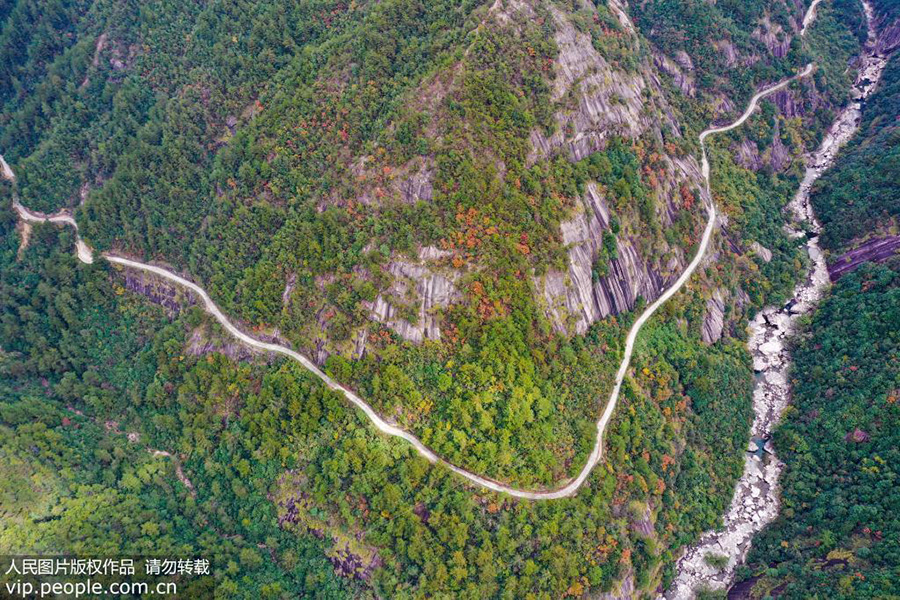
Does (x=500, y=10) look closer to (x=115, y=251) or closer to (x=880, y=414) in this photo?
(x=115, y=251)

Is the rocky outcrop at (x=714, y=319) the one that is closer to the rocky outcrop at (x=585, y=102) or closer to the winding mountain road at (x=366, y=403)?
the winding mountain road at (x=366, y=403)

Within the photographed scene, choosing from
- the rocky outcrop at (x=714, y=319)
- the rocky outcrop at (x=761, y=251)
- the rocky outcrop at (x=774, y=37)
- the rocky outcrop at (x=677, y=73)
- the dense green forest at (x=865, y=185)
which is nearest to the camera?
the rocky outcrop at (x=714, y=319)

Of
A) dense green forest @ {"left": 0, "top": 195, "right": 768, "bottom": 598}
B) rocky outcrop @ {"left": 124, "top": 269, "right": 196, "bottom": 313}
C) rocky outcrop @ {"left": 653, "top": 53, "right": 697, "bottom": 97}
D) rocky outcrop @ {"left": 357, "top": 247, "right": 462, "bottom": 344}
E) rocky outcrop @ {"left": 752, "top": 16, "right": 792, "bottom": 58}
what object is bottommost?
dense green forest @ {"left": 0, "top": 195, "right": 768, "bottom": 598}

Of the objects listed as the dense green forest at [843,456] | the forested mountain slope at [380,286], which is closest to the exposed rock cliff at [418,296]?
the forested mountain slope at [380,286]

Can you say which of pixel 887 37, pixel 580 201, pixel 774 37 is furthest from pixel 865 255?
pixel 887 37

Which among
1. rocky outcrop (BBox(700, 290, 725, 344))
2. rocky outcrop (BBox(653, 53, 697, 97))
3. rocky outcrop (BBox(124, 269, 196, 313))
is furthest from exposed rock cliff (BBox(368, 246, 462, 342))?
rocky outcrop (BBox(653, 53, 697, 97))

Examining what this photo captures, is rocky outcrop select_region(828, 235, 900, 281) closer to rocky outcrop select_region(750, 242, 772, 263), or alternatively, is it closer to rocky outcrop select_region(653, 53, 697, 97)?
rocky outcrop select_region(750, 242, 772, 263)
